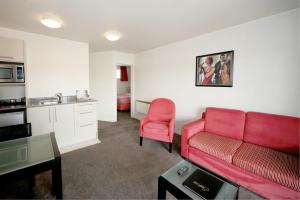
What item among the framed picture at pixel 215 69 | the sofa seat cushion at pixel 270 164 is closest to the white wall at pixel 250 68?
the framed picture at pixel 215 69

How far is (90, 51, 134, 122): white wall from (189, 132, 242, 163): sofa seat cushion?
10.7ft

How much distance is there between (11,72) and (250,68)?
4.09 m

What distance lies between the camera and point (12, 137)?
5.70 feet

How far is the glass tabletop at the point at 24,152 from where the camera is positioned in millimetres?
1238

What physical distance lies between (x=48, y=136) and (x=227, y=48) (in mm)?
3215

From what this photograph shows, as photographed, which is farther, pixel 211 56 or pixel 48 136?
pixel 211 56

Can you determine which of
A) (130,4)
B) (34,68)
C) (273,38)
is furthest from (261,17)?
(34,68)

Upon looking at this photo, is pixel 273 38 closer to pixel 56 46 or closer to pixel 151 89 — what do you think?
pixel 151 89

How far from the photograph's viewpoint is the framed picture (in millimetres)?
2736

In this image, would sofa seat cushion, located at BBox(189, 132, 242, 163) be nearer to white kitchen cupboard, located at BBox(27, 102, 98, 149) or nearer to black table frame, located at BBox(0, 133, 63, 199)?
black table frame, located at BBox(0, 133, 63, 199)

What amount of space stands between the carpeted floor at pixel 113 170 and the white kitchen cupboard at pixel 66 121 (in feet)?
1.13

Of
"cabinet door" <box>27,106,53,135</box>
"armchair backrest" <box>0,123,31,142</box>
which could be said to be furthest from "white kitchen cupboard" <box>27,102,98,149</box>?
"armchair backrest" <box>0,123,31,142</box>

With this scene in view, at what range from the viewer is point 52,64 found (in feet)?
10.5

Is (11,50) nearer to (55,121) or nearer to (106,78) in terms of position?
(55,121)
